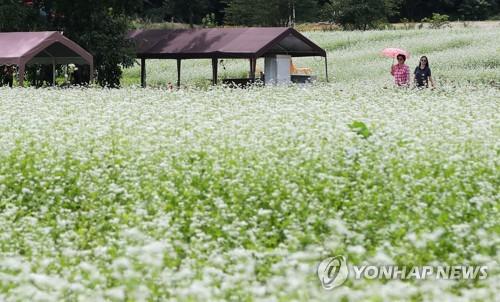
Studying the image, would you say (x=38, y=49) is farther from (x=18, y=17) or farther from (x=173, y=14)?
(x=173, y=14)

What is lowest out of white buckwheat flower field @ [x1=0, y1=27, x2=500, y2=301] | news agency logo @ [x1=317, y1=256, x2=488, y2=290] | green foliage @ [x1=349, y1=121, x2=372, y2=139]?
news agency logo @ [x1=317, y1=256, x2=488, y2=290]

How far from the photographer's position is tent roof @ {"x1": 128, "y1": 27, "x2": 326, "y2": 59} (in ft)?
116

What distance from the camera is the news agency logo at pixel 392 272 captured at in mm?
8023

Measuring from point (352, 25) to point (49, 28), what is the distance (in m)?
40.2

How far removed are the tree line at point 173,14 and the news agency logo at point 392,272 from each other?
2633 cm

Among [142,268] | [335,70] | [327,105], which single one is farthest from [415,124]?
[335,70]

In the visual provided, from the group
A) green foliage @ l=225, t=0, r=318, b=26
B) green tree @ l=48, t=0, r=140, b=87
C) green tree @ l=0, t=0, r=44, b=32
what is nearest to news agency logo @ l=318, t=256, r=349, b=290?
green tree @ l=48, t=0, r=140, b=87

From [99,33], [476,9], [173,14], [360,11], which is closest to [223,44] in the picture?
A: [99,33]

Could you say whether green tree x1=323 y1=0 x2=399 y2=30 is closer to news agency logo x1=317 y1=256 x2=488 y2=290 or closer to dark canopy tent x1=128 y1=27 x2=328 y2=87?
dark canopy tent x1=128 y1=27 x2=328 y2=87

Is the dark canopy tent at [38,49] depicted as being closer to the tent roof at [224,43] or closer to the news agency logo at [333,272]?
the tent roof at [224,43]

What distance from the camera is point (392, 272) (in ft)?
28.3

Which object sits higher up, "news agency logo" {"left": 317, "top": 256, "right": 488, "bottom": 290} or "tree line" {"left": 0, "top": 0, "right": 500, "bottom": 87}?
"tree line" {"left": 0, "top": 0, "right": 500, "bottom": 87}

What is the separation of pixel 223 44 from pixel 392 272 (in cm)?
2819

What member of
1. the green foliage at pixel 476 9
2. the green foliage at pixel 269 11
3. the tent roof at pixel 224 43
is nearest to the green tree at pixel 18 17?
the tent roof at pixel 224 43
